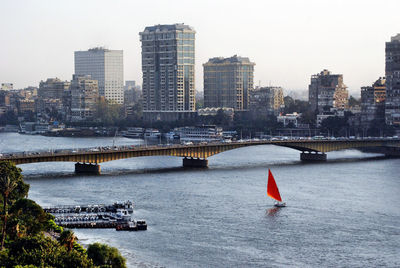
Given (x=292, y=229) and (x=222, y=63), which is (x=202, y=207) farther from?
(x=222, y=63)

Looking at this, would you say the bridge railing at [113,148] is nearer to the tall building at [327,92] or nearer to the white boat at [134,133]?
the tall building at [327,92]

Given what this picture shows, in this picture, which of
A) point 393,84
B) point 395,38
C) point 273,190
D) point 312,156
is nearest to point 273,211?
point 273,190

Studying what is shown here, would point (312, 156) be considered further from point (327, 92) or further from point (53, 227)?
point (327, 92)

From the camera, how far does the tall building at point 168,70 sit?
597ft

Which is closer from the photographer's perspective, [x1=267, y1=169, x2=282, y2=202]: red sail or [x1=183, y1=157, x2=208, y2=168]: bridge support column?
[x1=267, y1=169, x2=282, y2=202]: red sail

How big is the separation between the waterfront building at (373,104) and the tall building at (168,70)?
47.1m

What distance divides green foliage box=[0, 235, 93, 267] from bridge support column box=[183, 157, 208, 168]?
53.5 metres

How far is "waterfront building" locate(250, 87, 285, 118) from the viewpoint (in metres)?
185

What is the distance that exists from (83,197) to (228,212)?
12830 millimetres

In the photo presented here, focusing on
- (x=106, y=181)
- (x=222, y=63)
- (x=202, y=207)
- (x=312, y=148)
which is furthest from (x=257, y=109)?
(x=202, y=207)

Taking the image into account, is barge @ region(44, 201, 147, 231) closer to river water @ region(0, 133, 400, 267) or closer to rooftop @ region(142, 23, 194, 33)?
river water @ region(0, 133, 400, 267)

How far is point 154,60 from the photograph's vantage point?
187m

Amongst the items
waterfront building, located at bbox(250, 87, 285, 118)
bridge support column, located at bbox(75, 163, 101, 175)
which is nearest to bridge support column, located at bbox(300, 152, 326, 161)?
bridge support column, located at bbox(75, 163, 101, 175)

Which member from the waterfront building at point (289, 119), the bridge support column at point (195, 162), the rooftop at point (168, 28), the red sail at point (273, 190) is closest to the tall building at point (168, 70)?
the rooftop at point (168, 28)
